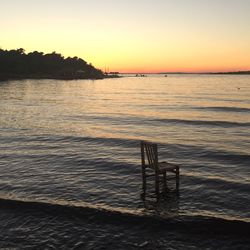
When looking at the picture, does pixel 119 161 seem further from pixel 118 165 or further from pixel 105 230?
pixel 105 230

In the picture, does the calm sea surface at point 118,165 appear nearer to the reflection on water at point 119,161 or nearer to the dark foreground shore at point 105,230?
the reflection on water at point 119,161

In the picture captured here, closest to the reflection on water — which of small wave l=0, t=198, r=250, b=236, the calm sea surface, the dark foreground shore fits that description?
the calm sea surface

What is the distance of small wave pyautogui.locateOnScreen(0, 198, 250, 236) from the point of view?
40.1 ft

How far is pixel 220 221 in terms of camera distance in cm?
1261

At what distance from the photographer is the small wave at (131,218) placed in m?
12.2

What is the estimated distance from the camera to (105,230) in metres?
12.1

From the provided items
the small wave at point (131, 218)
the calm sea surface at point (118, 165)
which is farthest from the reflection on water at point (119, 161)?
the small wave at point (131, 218)

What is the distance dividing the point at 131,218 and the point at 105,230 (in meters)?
1.31

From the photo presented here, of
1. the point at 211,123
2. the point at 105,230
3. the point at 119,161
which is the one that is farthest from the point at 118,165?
the point at 211,123

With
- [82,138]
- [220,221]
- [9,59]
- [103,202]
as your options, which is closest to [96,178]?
[103,202]

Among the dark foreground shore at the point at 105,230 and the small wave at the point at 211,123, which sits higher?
the small wave at the point at 211,123

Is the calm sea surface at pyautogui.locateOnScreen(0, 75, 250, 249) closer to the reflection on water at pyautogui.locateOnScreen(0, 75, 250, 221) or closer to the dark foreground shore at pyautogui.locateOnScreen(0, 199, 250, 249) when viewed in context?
the reflection on water at pyautogui.locateOnScreen(0, 75, 250, 221)

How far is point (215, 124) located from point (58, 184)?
2534cm

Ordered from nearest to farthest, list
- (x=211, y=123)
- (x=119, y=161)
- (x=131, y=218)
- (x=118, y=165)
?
(x=131, y=218), (x=118, y=165), (x=119, y=161), (x=211, y=123)
